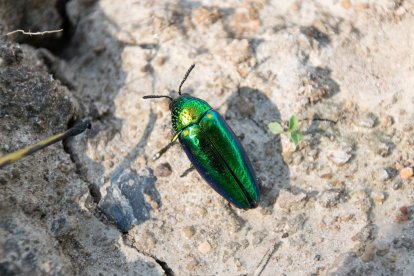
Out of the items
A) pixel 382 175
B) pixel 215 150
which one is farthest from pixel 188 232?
pixel 382 175

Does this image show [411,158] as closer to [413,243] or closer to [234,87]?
[413,243]

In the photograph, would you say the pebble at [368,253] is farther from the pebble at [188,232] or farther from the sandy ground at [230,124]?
the pebble at [188,232]

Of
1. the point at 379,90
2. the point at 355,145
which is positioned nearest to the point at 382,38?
the point at 379,90

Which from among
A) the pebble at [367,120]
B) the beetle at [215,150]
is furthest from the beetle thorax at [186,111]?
the pebble at [367,120]

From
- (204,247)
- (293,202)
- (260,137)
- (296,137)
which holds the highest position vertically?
(296,137)

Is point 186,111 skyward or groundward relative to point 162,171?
skyward

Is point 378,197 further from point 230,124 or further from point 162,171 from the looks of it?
point 162,171

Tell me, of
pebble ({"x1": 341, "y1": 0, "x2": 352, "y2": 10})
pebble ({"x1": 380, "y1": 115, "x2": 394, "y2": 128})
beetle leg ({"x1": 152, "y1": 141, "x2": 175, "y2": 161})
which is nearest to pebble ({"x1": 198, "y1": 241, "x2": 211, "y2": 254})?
beetle leg ({"x1": 152, "y1": 141, "x2": 175, "y2": 161})
